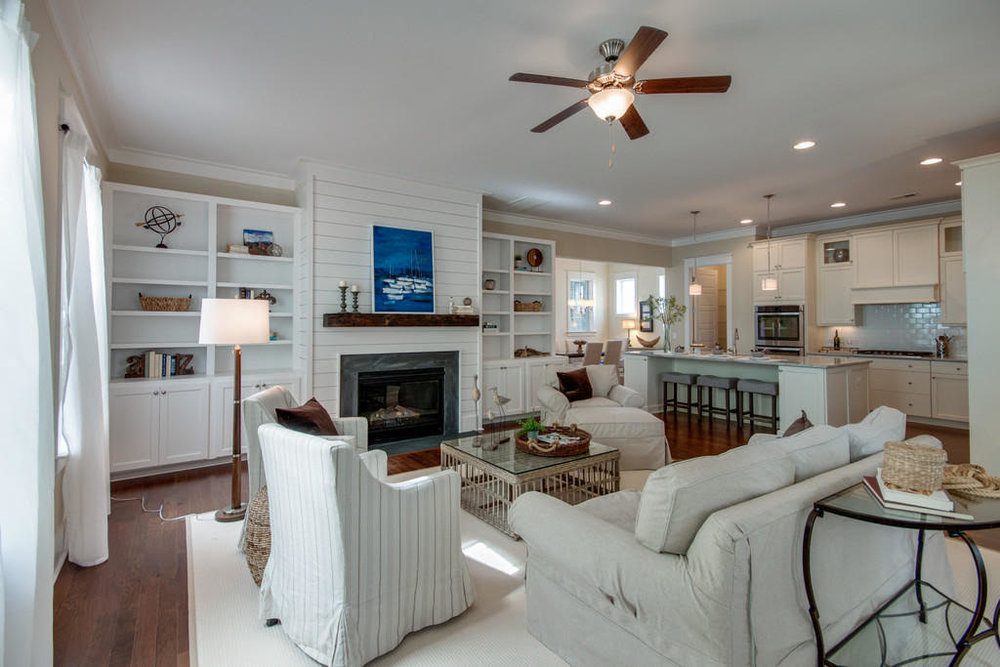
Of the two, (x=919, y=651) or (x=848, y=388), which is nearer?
(x=919, y=651)

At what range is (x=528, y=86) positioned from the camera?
10.1ft

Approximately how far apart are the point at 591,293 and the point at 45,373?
33.6ft

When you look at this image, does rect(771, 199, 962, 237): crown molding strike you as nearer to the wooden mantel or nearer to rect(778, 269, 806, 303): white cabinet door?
rect(778, 269, 806, 303): white cabinet door

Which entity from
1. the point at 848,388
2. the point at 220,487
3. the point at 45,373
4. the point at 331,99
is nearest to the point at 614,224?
the point at 848,388

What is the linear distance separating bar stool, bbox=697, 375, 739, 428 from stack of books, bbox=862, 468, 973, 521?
4415mm

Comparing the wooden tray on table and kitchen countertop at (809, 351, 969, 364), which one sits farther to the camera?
kitchen countertop at (809, 351, 969, 364)

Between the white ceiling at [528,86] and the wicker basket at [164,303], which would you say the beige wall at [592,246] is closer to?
the white ceiling at [528,86]

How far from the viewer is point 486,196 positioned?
5840mm

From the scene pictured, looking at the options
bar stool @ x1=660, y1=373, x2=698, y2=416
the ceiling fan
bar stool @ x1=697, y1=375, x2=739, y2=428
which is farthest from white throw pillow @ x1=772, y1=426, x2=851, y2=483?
bar stool @ x1=660, y1=373, x2=698, y2=416

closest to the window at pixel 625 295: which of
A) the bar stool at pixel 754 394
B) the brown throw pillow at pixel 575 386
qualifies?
the bar stool at pixel 754 394

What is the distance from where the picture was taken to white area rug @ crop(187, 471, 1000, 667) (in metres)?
1.91

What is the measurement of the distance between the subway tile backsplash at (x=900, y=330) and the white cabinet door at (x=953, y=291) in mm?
221

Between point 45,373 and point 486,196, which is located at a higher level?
point 486,196

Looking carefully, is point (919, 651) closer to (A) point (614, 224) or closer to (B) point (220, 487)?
(B) point (220, 487)
